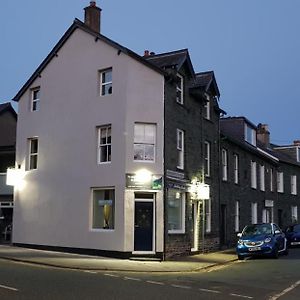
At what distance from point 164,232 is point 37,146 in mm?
8320

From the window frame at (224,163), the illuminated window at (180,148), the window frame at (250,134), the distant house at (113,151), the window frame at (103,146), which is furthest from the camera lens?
the window frame at (250,134)

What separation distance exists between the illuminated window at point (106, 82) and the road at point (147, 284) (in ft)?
28.3

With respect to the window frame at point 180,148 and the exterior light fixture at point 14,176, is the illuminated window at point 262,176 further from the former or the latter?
the exterior light fixture at point 14,176

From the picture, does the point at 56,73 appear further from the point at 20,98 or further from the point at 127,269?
the point at 127,269

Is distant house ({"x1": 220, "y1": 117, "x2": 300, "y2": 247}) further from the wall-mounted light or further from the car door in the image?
the car door

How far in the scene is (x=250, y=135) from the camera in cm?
3631

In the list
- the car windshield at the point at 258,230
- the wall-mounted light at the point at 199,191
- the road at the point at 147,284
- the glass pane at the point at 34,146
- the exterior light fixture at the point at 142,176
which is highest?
the glass pane at the point at 34,146

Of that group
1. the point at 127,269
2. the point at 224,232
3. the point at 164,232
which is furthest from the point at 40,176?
the point at 224,232

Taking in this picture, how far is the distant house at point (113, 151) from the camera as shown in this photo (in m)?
21.3

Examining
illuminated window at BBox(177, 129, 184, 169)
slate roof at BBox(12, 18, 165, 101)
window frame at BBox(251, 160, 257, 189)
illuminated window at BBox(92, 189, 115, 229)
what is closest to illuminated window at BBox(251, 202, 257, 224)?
window frame at BBox(251, 160, 257, 189)

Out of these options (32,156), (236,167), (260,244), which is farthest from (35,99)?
(260,244)

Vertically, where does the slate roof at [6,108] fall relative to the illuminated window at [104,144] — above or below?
above

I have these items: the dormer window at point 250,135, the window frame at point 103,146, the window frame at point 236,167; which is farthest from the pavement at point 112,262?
the dormer window at point 250,135

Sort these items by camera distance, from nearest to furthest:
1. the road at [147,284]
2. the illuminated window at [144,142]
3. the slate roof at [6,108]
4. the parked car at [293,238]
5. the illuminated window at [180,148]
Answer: the road at [147,284]
the illuminated window at [144,142]
the illuminated window at [180,148]
the parked car at [293,238]
the slate roof at [6,108]
